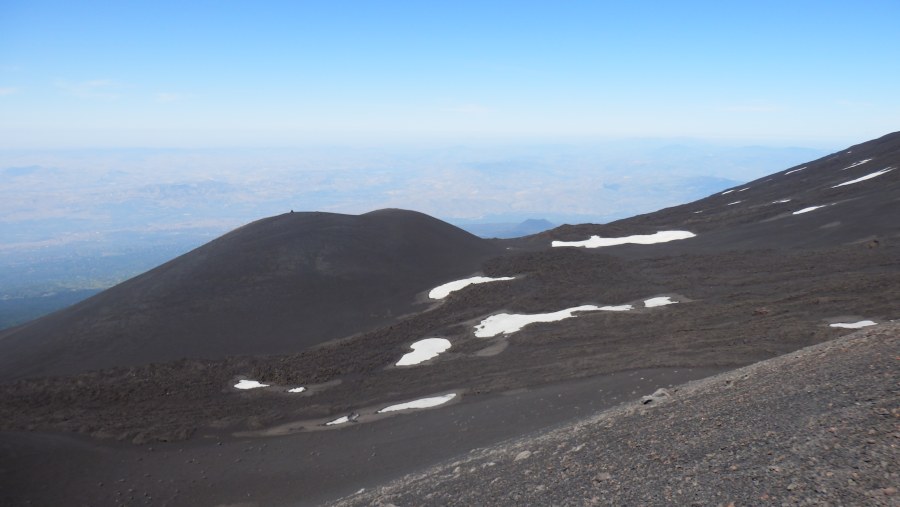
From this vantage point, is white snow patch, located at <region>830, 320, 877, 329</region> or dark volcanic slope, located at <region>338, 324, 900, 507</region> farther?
white snow patch, located at <region>830, 320, 877, 329</region>

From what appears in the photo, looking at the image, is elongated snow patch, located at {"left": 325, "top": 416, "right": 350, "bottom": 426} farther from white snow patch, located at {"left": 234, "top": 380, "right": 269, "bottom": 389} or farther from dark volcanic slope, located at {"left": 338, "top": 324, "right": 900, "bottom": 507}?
dark volcanic slope, located at {"left": 338, "top": 324, "right": 900, "bottom": 507}

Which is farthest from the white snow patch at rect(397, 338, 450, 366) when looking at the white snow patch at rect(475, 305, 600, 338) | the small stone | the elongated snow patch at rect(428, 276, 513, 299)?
the small stone

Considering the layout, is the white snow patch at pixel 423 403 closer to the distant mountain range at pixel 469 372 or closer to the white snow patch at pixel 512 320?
the distant mountain range at pixel 469 372

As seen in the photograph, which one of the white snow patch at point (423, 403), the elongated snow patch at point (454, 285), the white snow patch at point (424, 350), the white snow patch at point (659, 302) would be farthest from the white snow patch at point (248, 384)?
the white snow patch at point (659, 302)

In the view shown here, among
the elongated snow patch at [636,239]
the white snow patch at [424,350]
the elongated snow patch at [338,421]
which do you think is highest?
the elongated snow patch at [636,239]

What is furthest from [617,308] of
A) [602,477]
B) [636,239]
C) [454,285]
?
[602,477]

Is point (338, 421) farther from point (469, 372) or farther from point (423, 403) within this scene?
point (469, 372)

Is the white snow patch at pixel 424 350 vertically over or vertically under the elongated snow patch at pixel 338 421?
over
